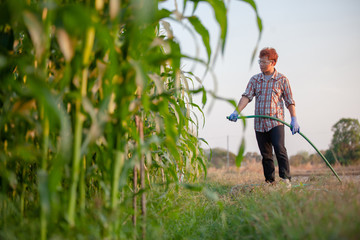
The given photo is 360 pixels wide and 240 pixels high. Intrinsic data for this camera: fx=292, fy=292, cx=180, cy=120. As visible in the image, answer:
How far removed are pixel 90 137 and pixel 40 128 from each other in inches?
9.0

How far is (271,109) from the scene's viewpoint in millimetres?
3230

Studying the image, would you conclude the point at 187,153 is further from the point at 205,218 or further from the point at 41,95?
the point at 41,95

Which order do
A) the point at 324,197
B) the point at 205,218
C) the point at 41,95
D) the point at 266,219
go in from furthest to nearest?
the point at 205,218 < the point at 324,197 < the point at 266,219 < the point at 41,95

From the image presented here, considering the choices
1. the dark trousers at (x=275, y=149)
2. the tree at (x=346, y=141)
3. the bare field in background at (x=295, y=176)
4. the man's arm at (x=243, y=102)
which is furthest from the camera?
the tree at (x=346, y=141)

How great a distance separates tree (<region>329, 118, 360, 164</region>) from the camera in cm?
1058

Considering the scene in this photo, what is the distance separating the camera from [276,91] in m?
3.26

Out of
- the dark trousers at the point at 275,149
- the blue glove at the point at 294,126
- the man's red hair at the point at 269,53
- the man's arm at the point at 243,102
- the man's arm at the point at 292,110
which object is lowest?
the dark trousers at the point at 275,149

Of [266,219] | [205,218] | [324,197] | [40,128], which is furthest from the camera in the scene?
[205,218]

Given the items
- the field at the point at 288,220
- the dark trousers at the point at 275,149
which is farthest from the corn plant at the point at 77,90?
the dark trousers at the point at 275,149

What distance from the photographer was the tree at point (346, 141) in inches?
416

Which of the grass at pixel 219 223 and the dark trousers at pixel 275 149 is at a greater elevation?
the dark trousers at pixel 275 149

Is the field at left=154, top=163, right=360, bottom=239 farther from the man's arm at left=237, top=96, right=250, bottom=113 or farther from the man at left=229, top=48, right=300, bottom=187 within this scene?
the man's arm at left=237, top=96, right=250, bottom=113

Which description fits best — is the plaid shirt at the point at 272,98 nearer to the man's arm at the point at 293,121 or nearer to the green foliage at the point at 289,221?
the man's arm at the point at 293,121

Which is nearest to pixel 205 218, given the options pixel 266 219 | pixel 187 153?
pixel 187 153
